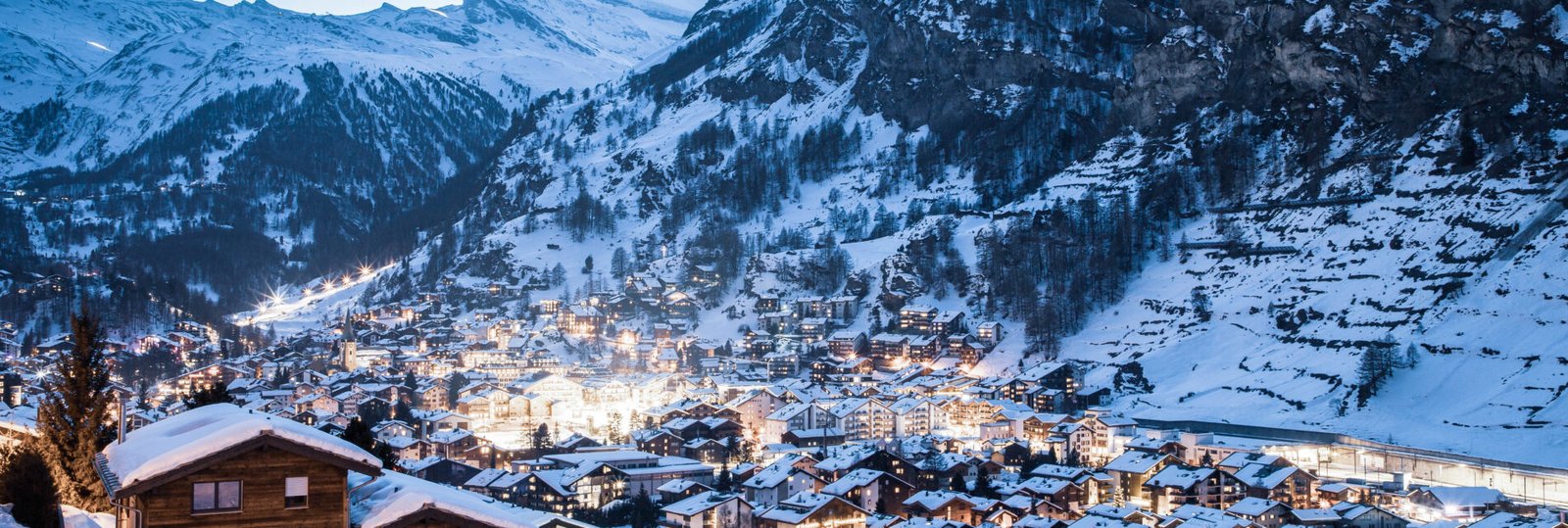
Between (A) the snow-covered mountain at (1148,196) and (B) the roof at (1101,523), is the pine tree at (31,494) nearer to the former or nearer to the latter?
(B) the roof at (1101,523)

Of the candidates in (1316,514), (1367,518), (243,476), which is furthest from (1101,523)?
(243,476)

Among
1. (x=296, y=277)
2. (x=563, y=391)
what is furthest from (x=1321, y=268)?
(x=296, y=277)

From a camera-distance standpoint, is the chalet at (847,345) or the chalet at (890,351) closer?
the chalet at (890,351)

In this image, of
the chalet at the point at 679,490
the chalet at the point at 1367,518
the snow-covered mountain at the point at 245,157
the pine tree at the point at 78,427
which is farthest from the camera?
the snow-covered mountain at the point at 245,157

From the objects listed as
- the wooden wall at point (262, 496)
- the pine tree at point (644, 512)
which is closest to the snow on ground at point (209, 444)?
the wooden wall at point (262, 496)

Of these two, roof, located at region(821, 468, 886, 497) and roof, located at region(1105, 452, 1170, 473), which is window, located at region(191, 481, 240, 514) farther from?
roof, located at region(1105, 452, 1170, 473)

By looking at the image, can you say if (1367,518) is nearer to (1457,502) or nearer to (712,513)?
(1457,502)
